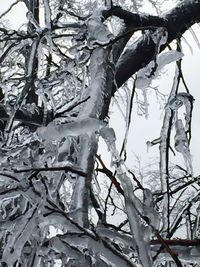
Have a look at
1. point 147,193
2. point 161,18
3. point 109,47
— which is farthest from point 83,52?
point 161,18

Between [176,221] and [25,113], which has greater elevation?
[25,113]

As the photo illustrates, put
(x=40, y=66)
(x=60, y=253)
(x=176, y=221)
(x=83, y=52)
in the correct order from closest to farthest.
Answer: (x=60, y=253)
(x=83, y=52)
(x=40, y=66)
(x=176, y=221)

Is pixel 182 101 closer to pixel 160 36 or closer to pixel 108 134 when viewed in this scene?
pixel 160 36

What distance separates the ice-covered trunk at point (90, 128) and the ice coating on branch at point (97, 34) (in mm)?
24

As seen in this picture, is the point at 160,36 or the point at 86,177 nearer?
the point at 86,177

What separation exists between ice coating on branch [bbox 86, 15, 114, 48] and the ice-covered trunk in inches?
0.9

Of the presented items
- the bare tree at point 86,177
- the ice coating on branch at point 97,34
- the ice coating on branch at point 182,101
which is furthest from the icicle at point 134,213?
the ice coating on branch at point 182,101

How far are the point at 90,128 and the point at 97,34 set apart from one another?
1.07 feet

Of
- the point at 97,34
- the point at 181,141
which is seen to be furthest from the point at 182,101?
the point at 97,34

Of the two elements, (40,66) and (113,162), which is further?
(40,66)

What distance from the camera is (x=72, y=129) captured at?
1.23 meters

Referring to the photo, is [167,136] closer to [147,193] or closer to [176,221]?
[147,193]

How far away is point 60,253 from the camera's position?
1.19 meters

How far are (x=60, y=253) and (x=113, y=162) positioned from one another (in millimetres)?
291
